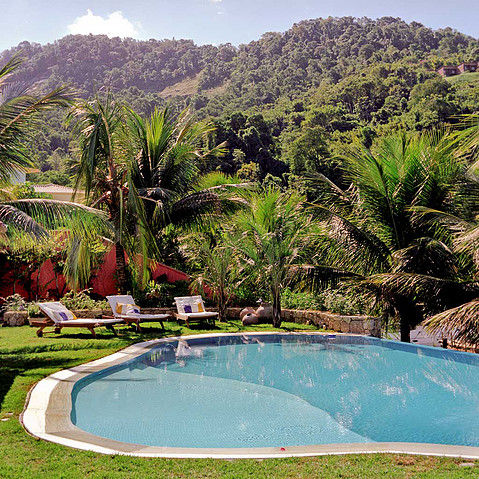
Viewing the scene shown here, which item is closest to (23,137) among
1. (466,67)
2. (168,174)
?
(168,174)

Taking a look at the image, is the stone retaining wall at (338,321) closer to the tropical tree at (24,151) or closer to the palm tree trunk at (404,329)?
the palm tree trunk at (404,329)

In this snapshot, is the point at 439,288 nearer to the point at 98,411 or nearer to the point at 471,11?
the point at 98,411

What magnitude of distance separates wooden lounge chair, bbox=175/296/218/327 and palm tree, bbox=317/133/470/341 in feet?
11.4

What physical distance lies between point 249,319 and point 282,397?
687cm

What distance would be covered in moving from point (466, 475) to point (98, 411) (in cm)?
413

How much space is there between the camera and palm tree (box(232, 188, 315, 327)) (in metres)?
13.2

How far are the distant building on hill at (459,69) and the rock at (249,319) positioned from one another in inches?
3285

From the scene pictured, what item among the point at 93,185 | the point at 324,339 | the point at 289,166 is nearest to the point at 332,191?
the point at 324,339

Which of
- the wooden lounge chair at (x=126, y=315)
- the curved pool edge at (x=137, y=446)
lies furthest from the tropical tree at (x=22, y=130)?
the curved pool edge at (x=137, y=446)

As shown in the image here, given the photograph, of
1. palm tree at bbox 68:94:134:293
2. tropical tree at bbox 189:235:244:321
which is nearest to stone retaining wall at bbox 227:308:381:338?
tropical tree at bbox 189:235:244:321

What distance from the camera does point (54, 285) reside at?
51.8 ft

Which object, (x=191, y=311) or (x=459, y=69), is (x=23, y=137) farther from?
(x=459, y=69)

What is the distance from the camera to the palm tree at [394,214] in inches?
430

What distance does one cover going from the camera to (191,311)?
13.4 meters
